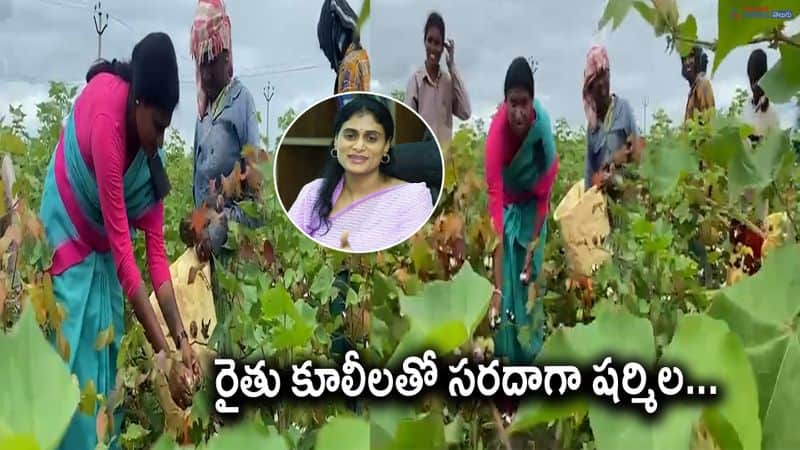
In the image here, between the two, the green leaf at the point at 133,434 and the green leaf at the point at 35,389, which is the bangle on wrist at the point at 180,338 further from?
the green leaf at the point at 35,389

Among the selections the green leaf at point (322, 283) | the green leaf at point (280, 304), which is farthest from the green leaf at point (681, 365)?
the green leaf at point (322, 283)

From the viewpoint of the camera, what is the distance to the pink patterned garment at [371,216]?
912 millimetres

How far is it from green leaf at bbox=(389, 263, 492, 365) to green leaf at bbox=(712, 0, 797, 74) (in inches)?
2.4

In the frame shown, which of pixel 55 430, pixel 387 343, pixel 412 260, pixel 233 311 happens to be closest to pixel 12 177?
pixel 233 311

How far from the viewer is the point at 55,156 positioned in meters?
0.98

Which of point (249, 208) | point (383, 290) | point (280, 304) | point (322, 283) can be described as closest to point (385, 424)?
point (280, 304)

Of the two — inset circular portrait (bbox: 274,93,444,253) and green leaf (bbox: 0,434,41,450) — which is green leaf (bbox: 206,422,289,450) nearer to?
green leaf (bbox: 0,434,41,450)

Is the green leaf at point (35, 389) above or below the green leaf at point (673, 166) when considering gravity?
below

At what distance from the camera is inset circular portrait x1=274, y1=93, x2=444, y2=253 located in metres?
0.93

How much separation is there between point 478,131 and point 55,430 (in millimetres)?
916

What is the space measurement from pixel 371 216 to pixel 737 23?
0.79 meters

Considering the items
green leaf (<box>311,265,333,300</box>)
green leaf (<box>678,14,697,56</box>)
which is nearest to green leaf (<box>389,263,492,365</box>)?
green leaf (<box>678,14,697,56</box>)

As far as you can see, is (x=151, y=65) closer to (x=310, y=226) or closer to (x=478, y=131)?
(x=310, y=226)

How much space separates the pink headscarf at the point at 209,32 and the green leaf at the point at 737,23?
2.80 ft
